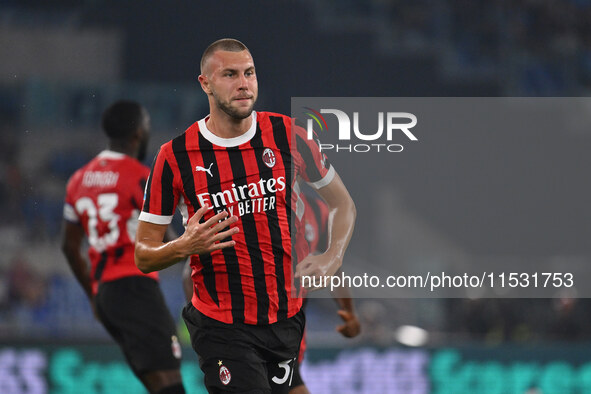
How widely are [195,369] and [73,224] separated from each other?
→ 3.21m

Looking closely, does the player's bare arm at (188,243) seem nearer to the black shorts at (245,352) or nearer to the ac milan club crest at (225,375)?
the black shorts at (245,352)

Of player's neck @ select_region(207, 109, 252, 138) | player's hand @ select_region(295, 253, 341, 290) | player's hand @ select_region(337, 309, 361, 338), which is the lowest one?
player's hand @ select_region(337, 309, 361, 338)

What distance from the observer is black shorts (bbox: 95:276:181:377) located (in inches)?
208

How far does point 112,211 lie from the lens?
17.8 feet

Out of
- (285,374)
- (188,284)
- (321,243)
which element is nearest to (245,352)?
(285,374)

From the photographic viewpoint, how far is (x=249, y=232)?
12.3 ft

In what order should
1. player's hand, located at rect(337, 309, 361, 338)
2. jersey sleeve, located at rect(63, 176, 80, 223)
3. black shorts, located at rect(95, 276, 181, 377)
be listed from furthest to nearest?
jersey sleeve, located at rect(63, 176, 80, 223)
black shorts, located at rect(95, 276, 181, 377)
player's hand, located at rect(337, 309, 361, 338)

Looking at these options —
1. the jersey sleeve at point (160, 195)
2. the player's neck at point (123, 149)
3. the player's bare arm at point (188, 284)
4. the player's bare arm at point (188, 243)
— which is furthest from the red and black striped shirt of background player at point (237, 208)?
the player's neck at point (123, 149)

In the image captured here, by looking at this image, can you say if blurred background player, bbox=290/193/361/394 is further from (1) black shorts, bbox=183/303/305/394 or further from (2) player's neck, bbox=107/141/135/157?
(2) player's neck, bbox=107/141/135/157

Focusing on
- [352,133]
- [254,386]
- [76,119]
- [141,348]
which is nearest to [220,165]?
[254,386]

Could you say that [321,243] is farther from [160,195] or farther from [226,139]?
[160,195]

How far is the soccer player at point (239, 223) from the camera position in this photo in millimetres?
3676

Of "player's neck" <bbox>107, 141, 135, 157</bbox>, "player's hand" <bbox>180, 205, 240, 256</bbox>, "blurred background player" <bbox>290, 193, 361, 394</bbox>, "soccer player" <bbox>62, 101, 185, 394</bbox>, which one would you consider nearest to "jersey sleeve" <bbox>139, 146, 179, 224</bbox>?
"player's hand" <bbox>180, 205, 240, 256</bbox>

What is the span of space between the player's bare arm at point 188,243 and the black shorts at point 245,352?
37 centimetres
